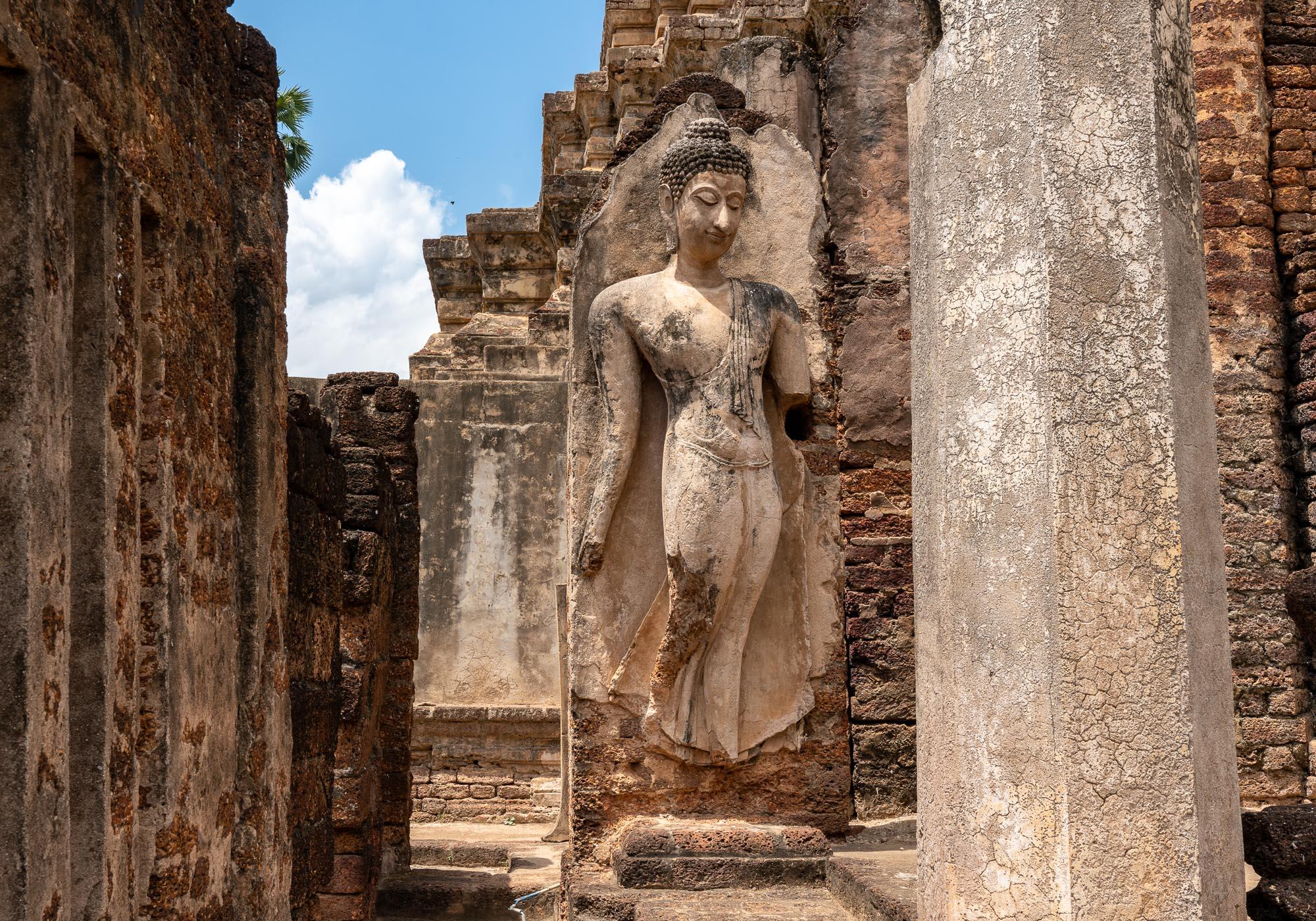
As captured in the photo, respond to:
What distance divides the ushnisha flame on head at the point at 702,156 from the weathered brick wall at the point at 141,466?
5.86 feet

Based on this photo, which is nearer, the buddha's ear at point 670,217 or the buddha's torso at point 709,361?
the buddha's torso at point 709,361

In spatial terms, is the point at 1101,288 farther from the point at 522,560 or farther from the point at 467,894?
the point at 522,560

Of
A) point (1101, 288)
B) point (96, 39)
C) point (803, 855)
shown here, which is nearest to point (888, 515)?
point (803, 855)

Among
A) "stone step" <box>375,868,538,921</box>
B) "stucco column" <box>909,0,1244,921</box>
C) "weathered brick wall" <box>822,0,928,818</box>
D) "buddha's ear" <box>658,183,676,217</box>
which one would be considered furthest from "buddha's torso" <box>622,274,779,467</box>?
"stone step" <box>375,868,538,921</box>

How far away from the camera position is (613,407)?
5.54m

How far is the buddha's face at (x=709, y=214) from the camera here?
5.55m

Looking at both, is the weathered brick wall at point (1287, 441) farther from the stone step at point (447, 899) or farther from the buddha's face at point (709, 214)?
the buddha's face at point (709, 214)

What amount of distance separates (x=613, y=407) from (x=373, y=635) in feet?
7.85

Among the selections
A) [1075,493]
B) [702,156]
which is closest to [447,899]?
[702,156]

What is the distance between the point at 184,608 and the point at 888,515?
479 cm

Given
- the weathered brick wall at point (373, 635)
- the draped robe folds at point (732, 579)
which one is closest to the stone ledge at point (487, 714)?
the weathered brick wall at point (373, 635)

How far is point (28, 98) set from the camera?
8.45 feet

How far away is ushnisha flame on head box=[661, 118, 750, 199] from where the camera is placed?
5574 mm

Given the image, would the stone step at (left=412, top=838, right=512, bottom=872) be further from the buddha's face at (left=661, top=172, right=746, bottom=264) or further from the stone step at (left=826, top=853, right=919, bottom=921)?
the buddha's face at (left=661, top=172, right=746, bottom=264)
